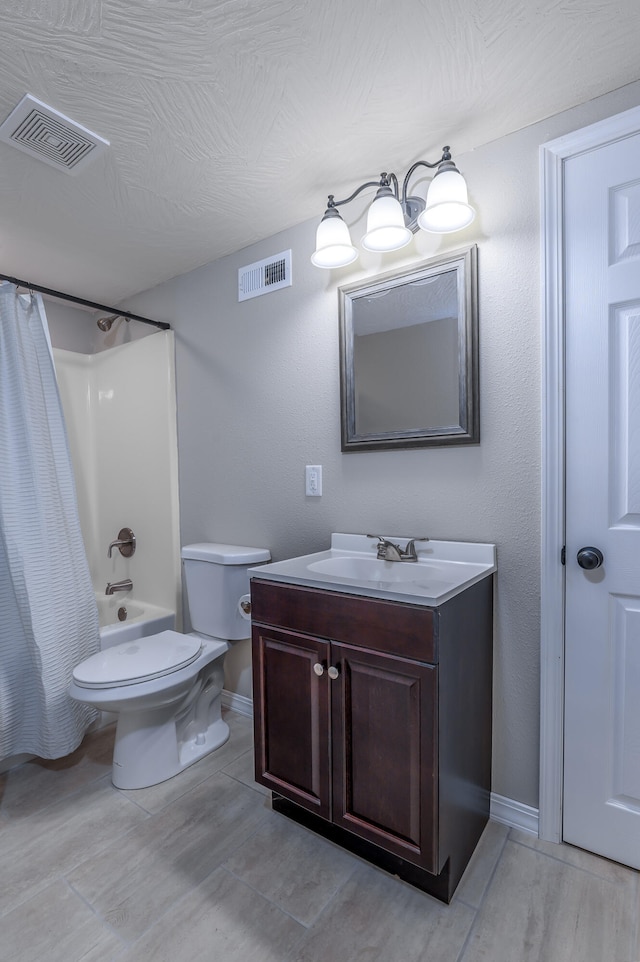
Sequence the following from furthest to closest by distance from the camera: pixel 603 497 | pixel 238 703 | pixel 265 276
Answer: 1. pixel 238 703
2. pixel 265 276
3. pixel 603 497

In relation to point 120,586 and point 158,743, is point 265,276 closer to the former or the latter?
point 120,586

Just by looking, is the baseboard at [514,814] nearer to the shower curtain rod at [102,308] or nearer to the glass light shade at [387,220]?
the glass light shade at [387,220]

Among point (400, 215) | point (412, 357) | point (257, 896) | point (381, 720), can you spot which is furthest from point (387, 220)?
point (257, 896)

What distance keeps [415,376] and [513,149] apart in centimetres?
74

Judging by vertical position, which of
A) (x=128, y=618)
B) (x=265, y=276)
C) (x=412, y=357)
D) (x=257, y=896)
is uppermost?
(x=265, y=276)

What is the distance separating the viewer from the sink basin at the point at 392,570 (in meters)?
1.21

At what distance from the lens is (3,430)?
1792 mm

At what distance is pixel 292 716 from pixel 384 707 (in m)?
0.33

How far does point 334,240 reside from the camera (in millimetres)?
1570

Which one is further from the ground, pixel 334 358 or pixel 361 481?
pixel 334 358

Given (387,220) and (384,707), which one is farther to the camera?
(387,220)

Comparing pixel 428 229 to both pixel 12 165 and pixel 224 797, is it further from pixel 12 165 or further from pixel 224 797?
pixel 224 797

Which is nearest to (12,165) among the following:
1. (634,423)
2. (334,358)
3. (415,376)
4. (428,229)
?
(334,358)

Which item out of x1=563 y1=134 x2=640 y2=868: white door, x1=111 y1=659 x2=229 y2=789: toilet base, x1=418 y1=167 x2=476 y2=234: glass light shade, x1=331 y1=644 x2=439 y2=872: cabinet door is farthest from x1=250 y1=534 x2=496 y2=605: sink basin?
x1=418 y1=167 x2=476 y2=234: glass light shade
